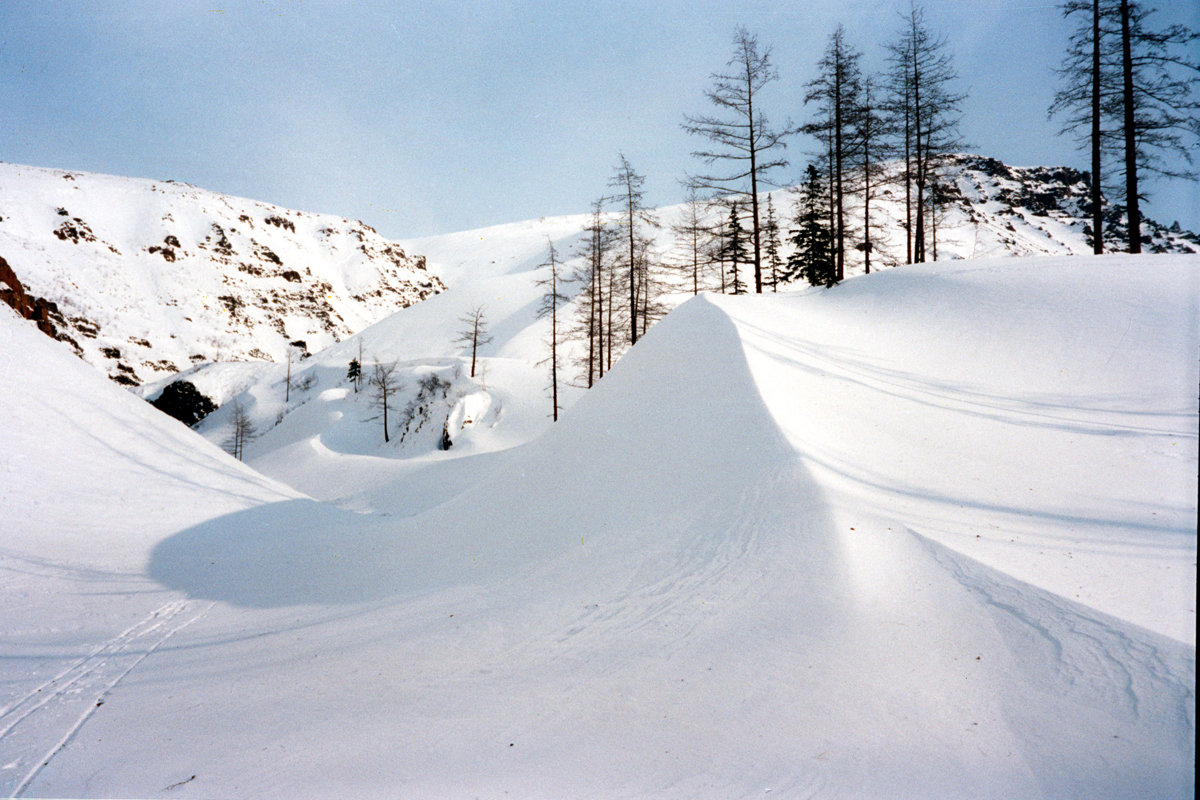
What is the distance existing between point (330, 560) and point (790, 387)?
8.60 m

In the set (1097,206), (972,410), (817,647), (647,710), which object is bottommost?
(647,710)

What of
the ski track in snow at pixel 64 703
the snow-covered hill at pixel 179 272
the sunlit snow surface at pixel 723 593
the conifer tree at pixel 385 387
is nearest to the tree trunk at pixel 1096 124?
the sunlit snow surface at pixel 723 593

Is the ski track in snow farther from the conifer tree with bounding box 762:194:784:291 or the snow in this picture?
the conifer tree with bounding box 762:194:784:291

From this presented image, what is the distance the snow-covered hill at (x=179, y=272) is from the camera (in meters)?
56.2

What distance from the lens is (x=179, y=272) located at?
232 feet

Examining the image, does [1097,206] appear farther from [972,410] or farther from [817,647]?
[817,647]

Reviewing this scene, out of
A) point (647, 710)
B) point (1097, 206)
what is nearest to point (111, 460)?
point (647, 710)

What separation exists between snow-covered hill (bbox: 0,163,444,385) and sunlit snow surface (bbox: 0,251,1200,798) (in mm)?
63427

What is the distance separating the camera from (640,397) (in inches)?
331

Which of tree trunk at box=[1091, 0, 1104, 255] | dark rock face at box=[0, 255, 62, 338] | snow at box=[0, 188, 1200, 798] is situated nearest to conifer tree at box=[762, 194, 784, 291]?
snow at box=[0, 188, 1200, 798]

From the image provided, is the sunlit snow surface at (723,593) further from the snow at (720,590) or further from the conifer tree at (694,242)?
the conifer tree at (694,242)

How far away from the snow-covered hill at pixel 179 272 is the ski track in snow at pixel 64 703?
63899 millimetres

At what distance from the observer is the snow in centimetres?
263

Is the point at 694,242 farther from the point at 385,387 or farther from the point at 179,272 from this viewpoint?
the point at 179,272
